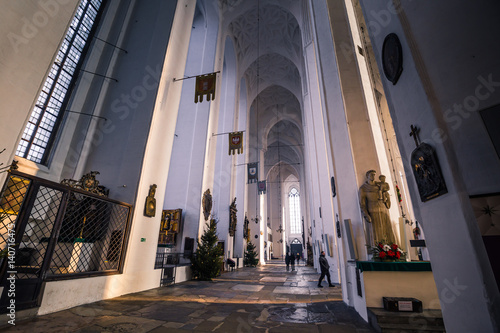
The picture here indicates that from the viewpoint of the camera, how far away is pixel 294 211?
1625 inches

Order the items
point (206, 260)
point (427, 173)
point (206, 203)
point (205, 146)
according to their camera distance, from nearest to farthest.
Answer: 1. point (427, 173)
2. point (206, 260)
3. point (206, 203)
4. point (205, 146)

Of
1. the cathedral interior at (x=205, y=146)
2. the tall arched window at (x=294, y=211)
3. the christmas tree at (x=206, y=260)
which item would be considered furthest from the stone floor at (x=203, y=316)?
the tall arched window at (x=294, y=211)

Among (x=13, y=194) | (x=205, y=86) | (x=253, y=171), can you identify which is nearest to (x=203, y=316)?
(x=13, y=194)

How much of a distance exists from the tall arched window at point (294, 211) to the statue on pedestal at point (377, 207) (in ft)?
121

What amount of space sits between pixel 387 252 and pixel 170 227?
8.86m

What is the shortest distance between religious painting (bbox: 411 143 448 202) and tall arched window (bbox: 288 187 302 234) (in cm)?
3967

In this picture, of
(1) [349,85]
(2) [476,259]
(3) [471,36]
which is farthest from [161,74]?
(2) [476,259]

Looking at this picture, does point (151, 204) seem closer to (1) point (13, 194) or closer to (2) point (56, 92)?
(1) point (13, 194)

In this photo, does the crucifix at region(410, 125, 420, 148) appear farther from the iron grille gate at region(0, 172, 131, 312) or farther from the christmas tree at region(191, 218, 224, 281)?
the christmas tree at region(191, 218, 224, 281)

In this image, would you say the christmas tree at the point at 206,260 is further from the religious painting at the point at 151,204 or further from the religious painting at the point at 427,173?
the religious painting at the point at 427,173

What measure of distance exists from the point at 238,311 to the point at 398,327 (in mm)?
2786

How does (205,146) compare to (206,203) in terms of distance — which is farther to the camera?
(205,146)

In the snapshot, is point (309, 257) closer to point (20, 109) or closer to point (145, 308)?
point (145, 308)

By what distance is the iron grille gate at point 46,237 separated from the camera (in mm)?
3602
